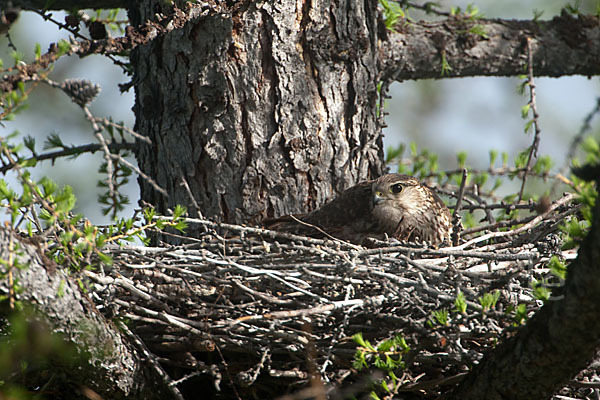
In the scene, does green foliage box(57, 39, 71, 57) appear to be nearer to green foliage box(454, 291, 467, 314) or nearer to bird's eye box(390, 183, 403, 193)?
green foliage box(454, 291, 467, 314)

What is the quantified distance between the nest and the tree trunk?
93cm

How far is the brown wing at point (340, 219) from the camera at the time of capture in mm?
4000

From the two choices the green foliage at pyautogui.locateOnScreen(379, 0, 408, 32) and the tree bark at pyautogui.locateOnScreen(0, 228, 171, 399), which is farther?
the green foliage at pyautogui.locateOnScreen(379, 0, 408, 32)

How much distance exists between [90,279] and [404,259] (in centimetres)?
133

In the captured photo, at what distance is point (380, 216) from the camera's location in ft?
14.1

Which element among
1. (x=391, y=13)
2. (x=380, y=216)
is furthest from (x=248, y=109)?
(x=391, y=13)

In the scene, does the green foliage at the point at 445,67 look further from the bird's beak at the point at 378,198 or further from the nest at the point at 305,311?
the nest at the point at 305,311

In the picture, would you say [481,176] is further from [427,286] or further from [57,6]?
[57,6]

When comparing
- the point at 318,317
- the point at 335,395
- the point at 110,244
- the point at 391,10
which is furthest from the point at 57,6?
the point at 335,395

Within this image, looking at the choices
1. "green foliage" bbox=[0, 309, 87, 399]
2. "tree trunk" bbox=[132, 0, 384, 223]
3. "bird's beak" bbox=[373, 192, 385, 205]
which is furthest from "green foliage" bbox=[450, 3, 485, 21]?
"green foliage" bbox=[0, 309, 87, 399]

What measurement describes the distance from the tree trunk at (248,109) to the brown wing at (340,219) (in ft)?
0.47

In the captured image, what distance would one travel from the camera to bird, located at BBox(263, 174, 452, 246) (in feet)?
13.3

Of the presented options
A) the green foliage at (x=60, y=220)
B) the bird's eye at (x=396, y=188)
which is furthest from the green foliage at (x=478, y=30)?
the green foliage at (x=60, y=220)

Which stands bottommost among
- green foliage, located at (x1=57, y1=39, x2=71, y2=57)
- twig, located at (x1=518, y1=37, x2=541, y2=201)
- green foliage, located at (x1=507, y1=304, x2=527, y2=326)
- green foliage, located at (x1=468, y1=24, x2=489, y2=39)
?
green foliage, located at (x1=507, y1=304, x2=527, y2=326)
